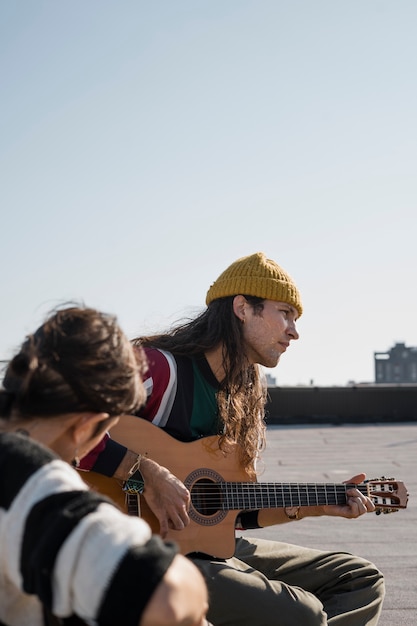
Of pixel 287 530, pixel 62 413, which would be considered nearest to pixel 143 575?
pixel 62 413

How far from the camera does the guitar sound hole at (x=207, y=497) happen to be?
319cm

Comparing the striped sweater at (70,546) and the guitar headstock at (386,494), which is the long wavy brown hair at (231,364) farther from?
the striped sweater at (70,546)

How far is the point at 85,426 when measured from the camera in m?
1.67

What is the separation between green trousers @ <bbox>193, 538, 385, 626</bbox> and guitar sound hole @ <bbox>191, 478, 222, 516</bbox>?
194 millimetres

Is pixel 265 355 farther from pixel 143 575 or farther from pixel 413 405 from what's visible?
pixel 413 405

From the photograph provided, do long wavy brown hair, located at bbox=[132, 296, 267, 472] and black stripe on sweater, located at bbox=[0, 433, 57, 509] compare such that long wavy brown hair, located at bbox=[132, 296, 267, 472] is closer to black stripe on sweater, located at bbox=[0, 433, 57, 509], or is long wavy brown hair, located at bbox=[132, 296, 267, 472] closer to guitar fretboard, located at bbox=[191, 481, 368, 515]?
guitar fretboard, located at bbox=[191, 481, 368, 515]

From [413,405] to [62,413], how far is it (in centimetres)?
1729

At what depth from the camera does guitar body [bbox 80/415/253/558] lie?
3.05 metres

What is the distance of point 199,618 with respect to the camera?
1.48 meters

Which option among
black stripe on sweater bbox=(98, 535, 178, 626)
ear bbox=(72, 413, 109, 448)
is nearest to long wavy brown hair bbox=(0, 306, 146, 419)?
ear bbox=(72, 413, 109, 448)

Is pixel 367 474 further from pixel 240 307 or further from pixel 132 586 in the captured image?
pixel 132 586

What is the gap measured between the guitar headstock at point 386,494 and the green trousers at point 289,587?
10.8 inches

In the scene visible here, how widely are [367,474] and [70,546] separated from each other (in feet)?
24.7

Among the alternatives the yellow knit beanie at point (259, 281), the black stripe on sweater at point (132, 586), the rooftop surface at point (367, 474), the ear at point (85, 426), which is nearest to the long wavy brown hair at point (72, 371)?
the ear at point (85, 426)
